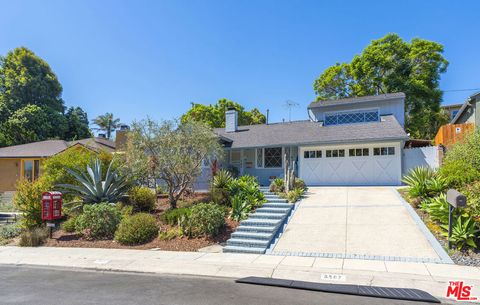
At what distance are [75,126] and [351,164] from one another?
34411mm

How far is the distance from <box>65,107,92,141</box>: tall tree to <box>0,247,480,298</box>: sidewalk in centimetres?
3176

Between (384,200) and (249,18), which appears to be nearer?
(384,200)

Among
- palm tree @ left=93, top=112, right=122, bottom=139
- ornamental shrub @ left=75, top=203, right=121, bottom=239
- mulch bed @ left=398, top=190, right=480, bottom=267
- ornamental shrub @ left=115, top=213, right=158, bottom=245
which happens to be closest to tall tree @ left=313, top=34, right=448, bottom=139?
mulch bed @ left=398, top=190, right=480, bottom=267

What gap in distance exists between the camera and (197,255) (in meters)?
9.36

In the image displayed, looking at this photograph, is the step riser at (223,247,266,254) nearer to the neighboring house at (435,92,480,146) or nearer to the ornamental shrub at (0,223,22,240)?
the ornamental shrub at (0,223,22,240)

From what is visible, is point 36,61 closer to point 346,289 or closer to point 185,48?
point 185,48

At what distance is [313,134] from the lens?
65.2 ft

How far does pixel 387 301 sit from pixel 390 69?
31.0m

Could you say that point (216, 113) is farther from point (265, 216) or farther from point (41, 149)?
point (265, 216)

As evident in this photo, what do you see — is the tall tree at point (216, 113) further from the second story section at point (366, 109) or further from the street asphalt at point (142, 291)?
the street asphalt at point (142, 291)

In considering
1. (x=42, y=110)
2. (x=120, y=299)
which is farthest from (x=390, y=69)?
(x=42, y=110)

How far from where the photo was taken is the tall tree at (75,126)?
39.0 m

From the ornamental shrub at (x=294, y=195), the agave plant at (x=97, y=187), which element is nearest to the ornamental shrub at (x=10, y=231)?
the agave plant at (x=97, y=187)

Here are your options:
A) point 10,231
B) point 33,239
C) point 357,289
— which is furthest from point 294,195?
point 10,231
